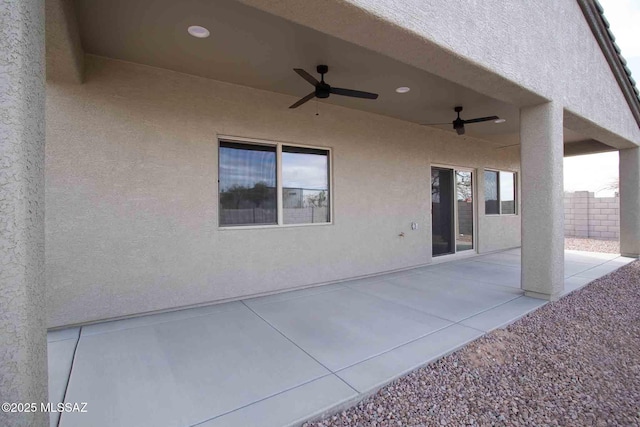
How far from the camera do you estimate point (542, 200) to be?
168 inches

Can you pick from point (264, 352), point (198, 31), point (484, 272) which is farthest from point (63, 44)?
point (484, 272)

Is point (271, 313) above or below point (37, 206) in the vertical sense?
below

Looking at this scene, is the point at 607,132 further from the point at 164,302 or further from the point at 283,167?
the point at 164,302

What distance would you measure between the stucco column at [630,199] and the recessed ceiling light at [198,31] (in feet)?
32.2

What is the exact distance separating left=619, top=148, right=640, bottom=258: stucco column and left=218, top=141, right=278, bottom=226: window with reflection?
8753 mm

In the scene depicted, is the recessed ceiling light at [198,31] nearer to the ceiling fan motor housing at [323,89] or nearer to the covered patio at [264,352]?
the ceiling fan motor housing at [323,89]

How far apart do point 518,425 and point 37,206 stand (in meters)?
2.95

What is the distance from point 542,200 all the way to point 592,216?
10725mm

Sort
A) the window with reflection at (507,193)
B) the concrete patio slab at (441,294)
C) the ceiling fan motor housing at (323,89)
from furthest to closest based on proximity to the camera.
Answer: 1. the window with reflection at (507,193)
2. the concrete patio slab at (441,294)
3. the ceiling fan motor housing at (323,89)

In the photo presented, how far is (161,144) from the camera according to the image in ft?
12.8

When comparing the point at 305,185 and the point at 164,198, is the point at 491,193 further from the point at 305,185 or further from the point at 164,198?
the point at 164,198

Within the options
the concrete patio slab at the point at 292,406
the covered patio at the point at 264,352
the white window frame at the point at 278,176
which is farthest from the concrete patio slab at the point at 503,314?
the white window frame at the point at 278,176

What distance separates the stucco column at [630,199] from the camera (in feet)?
24.0

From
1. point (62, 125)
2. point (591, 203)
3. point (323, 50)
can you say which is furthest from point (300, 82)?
point (591, 203)
